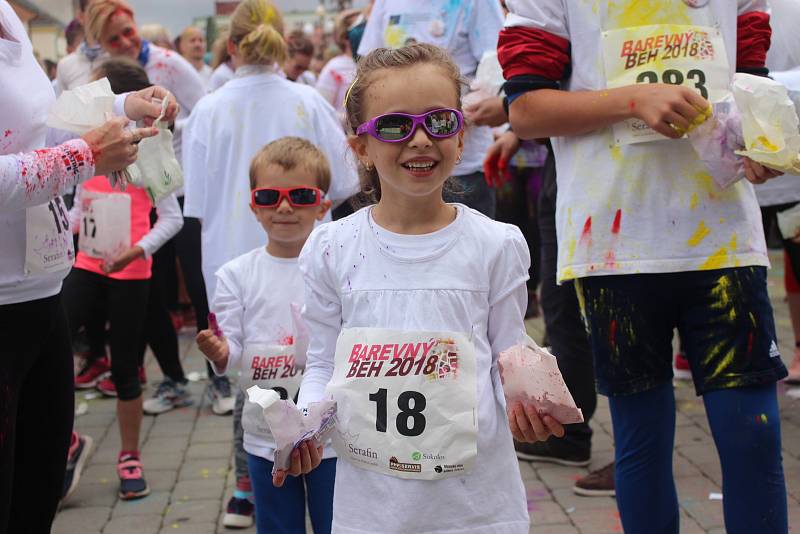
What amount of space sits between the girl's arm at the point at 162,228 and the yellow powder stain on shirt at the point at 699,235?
114 inches

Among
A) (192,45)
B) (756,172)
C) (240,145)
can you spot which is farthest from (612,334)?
(192,45)

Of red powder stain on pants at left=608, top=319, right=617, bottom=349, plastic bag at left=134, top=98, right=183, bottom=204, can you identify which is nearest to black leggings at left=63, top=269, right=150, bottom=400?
plastic bag at left=134, top=98, right=183, bottom=204

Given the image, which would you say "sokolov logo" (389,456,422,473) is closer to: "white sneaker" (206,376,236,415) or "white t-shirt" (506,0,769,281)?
"white t-shirt" (506,0,769,281)

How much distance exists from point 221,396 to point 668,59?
13.0 ft

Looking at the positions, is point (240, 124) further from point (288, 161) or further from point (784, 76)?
point (784, 76)

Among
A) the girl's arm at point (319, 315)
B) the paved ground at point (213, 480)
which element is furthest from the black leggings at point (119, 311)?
the girl's arm at point (319, 315)

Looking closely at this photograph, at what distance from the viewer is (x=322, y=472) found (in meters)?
3.12

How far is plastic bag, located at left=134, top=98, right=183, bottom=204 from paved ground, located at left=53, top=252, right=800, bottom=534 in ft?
5.35

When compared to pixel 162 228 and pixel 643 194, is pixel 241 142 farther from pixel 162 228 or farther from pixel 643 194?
pixel 643 194

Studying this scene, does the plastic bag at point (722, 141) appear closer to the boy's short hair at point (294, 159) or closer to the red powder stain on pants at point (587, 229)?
the red powder stain on pants at point (587, 229)

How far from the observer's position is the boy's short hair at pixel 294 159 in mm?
3607

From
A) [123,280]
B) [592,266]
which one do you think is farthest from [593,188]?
[123,280]

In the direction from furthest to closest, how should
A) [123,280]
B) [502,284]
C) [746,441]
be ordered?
[123,280] → [746,441] → [502,284]

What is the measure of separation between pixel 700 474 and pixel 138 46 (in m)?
3.77
